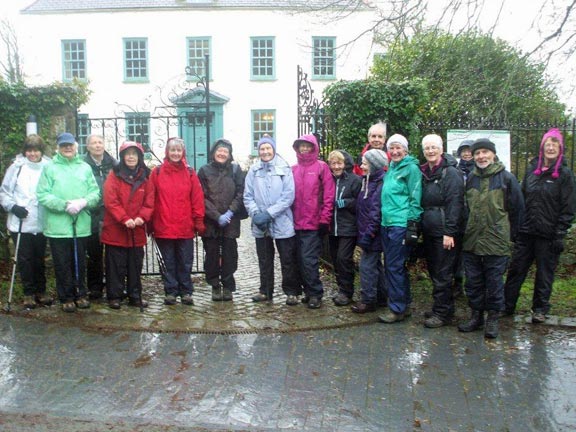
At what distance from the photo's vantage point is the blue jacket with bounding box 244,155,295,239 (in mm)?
6801

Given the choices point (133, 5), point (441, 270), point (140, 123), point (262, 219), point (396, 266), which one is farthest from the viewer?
point (133, 5)

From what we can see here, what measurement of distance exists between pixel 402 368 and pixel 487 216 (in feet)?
5.78

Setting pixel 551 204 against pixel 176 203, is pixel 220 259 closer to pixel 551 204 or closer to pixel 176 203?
pixel 176 203

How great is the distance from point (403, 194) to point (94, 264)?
3.67 meters

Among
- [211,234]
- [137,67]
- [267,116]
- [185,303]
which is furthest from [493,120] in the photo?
[137,67]

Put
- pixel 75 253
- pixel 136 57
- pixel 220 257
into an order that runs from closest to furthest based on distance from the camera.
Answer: pixel 75 253
pixel 220 257
pixel 136 57

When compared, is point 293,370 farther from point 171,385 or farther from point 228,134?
point 228,134

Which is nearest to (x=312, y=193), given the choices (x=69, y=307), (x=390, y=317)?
(x=390, y=317)

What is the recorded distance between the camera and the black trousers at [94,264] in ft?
23.1

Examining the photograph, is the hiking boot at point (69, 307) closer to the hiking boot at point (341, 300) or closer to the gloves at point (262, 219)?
the gloves at point (262, 219)

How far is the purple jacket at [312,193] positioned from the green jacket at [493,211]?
1569 mm

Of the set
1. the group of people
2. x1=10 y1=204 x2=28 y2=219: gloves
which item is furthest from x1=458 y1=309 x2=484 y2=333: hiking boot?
x1=10 y1=204 x2=28 y2=219: gloves

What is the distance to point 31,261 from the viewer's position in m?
6.78

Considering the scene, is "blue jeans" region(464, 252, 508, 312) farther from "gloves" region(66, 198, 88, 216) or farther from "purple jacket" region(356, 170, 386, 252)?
"gloves" region(66, 198, 88, 216)
